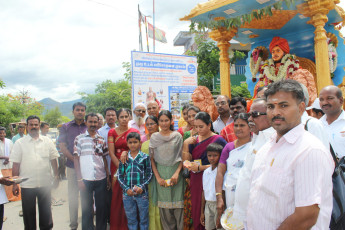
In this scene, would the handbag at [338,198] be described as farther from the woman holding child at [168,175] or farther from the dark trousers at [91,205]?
the dark trousers at [91,205]

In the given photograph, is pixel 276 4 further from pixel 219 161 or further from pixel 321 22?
pixel 219 161

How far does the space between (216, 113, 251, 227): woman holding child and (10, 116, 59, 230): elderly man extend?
256cm

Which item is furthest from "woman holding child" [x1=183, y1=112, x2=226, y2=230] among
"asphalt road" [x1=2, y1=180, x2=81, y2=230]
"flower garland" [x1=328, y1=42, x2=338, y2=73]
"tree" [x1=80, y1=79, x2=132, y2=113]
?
"tree" [x1=80, y1=79, x2=132, y2=113]

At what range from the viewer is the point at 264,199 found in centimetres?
143

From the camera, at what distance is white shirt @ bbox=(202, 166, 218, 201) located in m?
2.87

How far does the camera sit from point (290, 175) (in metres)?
1.34

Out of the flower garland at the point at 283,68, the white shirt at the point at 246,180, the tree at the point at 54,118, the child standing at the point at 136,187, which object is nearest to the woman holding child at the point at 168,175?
the child standing at the point at 136,187

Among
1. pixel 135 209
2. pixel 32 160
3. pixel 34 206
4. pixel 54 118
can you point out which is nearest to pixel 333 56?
pixel 135 209

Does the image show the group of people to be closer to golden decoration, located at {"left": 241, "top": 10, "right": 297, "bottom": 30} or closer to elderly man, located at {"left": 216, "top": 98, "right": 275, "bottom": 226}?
elderly man, located at {"left": 216, "top": 98, "right": 275, "bottom": 226}

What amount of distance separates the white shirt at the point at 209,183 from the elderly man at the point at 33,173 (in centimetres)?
230

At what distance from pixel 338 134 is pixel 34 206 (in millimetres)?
4082

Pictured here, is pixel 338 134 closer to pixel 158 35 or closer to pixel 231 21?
pixel 231 21

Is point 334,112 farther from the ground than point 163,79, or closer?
closer

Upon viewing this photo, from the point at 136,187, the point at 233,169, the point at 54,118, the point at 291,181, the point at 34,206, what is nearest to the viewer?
the point at 291,181
